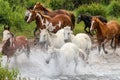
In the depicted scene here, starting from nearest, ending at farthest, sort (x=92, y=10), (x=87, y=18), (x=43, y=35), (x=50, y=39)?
(x=43, y=35)
(x=50, y=39)
(x=87, y=18)
(x=92, y=10)

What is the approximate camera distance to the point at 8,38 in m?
13.2

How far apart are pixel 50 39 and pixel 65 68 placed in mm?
1393

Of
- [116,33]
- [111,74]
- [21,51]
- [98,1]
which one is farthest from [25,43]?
[98,1]

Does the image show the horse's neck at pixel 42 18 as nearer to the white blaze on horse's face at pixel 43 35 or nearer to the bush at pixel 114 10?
the white blaze on horse's face at pixel 43 35

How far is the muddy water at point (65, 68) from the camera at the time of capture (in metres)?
12.7

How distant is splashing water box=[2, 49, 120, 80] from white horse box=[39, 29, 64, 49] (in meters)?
0.47

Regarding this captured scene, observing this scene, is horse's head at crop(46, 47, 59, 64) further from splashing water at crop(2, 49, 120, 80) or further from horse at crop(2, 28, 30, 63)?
horse at crop(2, 28, 30, 63)

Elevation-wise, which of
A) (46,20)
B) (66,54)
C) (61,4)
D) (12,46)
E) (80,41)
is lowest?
(66,54)

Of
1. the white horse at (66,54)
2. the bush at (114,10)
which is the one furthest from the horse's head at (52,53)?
the bush at (114,10)

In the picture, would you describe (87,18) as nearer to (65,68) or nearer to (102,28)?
(102,28)

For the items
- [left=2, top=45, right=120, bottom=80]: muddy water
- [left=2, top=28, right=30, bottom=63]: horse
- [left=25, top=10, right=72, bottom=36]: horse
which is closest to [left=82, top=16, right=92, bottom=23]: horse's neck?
[left=25, top=10, right=72, bottom=36]: horse

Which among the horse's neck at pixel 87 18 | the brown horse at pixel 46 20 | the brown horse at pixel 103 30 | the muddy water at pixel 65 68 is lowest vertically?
the muddy water at pixel 65 68

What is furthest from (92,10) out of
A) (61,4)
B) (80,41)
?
(80,41)

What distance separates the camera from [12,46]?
43.7 feet
